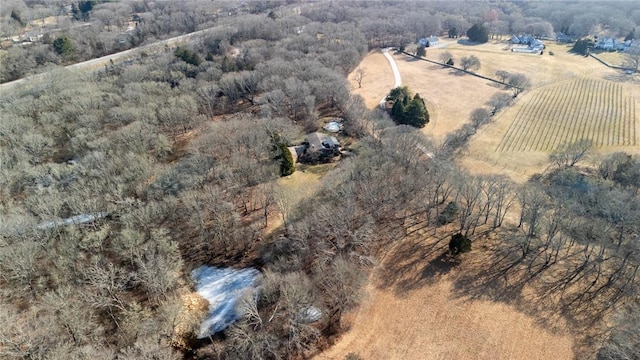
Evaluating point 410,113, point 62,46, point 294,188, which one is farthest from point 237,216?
point 62,46

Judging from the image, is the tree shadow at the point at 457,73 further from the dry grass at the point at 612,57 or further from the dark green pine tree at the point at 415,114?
the dry grass at the point at 612,57

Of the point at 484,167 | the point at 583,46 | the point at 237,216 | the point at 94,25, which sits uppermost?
the point at 94,25

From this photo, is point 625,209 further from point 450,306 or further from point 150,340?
point 150,340

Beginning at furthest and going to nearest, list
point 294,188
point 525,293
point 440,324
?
1. point 294,188
2. point 525,293
3. point 440,324

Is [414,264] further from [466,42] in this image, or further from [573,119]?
[466,42]

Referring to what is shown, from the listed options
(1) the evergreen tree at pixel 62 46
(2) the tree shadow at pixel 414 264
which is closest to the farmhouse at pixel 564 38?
(2) the tree shadow at pixel 414 264

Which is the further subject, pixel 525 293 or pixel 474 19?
pixel 474 19
